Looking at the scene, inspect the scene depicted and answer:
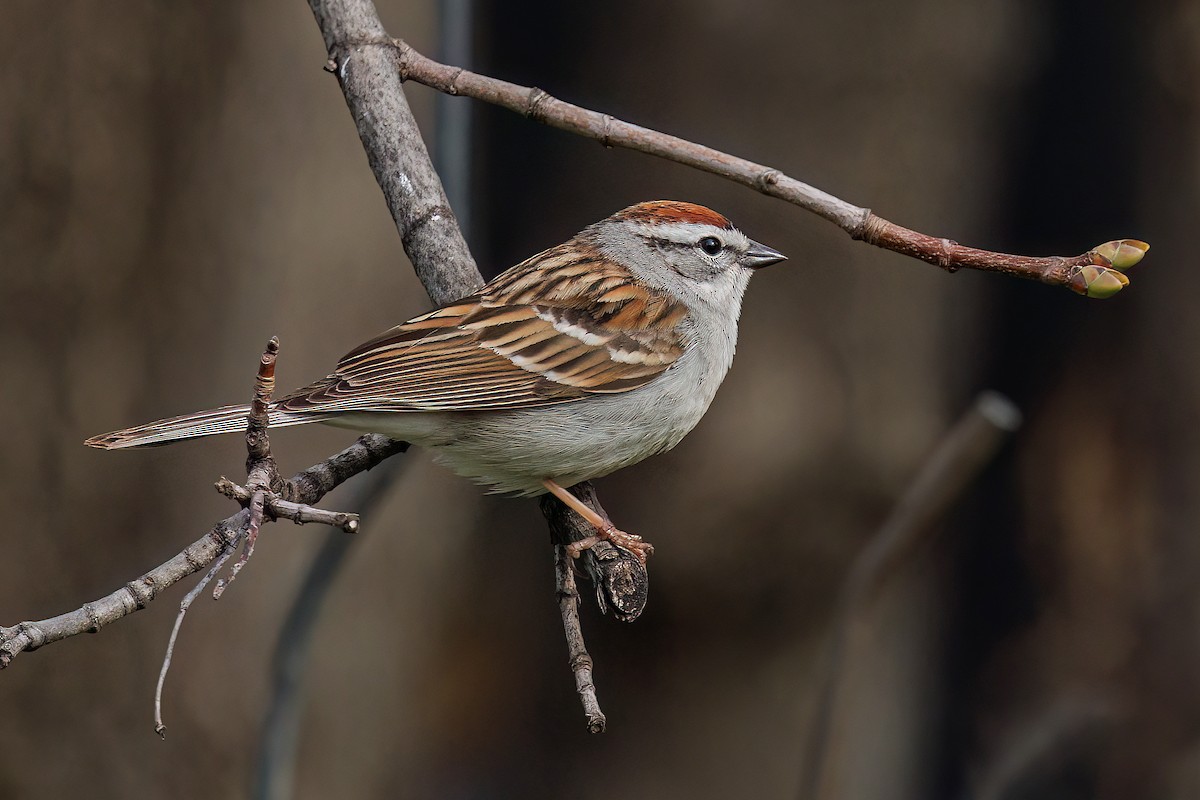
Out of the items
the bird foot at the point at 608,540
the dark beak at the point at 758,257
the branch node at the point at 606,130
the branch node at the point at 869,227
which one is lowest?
the bird foot at the point at 608,540

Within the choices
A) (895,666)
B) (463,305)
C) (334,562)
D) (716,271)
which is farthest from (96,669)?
(895,666)

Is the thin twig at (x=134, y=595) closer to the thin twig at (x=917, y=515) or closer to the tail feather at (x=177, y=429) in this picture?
the tail feather at (x=177, y=429)

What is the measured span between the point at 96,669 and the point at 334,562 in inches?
67.9

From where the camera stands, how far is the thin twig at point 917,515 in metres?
3.17

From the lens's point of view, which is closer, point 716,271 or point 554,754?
point 716,271

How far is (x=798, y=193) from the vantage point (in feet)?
7.57

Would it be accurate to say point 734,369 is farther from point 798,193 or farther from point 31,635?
point 31,635

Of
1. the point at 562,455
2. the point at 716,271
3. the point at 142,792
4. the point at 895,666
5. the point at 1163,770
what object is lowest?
the point at 1163,770

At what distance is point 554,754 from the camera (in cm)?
501

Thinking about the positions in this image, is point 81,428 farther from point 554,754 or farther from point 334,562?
point 554,754

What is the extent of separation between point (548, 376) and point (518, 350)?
0.12 meters

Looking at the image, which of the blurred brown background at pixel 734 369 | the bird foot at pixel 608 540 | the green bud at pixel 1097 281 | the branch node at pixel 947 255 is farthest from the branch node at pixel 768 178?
the blurred brown background at pixel 734 369

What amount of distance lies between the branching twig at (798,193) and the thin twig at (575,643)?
3.15 ft

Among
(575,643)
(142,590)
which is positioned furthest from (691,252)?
(142,590)
